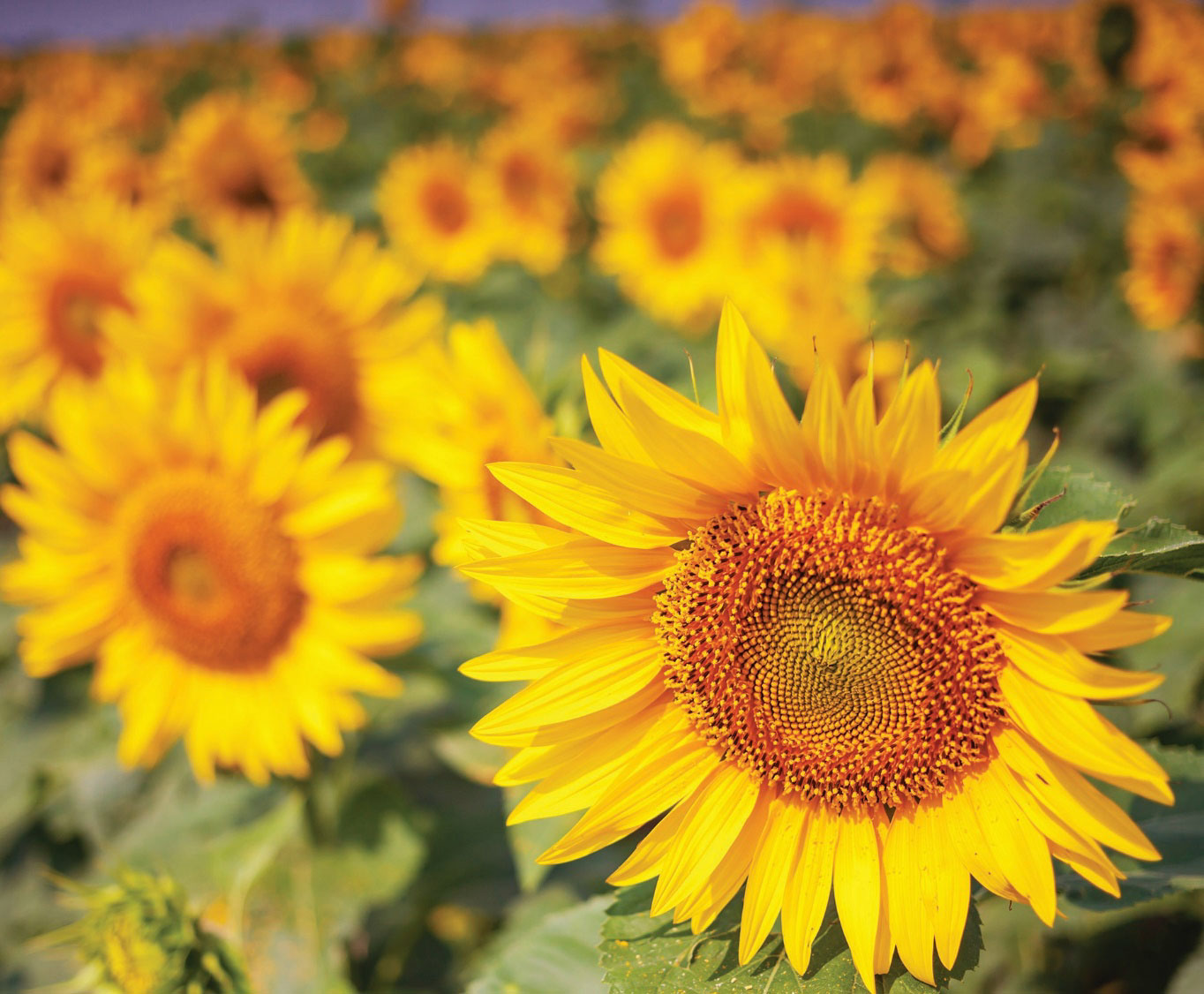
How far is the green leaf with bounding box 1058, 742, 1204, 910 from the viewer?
1.13 m

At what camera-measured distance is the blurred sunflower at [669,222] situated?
4469 mm

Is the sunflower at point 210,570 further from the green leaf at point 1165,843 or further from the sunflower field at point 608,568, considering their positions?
the green leaf at point 1165,843

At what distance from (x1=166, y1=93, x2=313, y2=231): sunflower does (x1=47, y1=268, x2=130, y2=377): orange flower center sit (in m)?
1.11

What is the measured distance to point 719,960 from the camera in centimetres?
110

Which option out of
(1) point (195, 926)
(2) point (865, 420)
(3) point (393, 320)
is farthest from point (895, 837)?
(3) point (393, 320)

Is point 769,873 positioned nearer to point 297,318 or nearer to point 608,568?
point 608,568

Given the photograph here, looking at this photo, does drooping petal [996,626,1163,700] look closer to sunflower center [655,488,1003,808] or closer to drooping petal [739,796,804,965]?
sunflower center [655,488,1003,808]

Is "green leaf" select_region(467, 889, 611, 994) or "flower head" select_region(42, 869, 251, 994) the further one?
"flower head" select_region(42, 869, 251, 994)

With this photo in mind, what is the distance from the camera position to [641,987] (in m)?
1.07

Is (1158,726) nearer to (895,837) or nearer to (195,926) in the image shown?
(895,837)

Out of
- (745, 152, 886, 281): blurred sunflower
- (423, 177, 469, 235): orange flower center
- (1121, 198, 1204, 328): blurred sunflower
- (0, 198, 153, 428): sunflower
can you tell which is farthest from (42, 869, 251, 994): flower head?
(423, 177, 469, 235): orange flower center

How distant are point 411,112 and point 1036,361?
21.7 ft

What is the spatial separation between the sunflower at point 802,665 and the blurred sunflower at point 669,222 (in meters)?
3.34

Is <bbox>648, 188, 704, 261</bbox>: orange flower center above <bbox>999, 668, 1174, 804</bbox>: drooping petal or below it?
below
